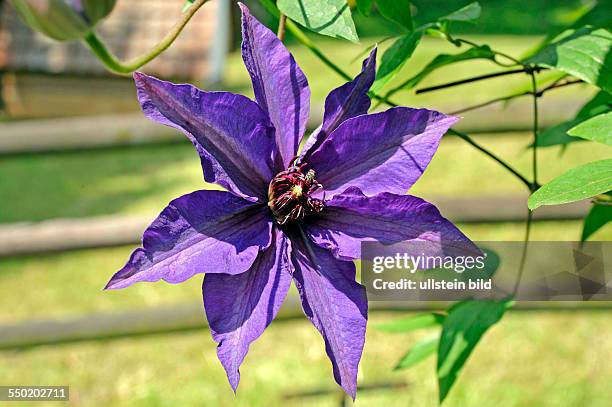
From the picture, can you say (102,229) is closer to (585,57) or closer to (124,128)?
(124,128)

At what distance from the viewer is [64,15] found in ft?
1.52

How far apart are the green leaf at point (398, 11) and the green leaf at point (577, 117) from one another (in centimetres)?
12

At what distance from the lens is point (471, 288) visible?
466mm

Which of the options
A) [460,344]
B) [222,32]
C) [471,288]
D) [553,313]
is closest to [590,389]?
[553,313]

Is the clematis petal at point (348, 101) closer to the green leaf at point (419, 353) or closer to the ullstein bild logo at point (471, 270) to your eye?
the ullstein bild logo at point (471, 270)

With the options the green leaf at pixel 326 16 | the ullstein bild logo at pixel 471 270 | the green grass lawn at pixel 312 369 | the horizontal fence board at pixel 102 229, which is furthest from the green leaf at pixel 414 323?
the horizontal fence board at pixel 102 229

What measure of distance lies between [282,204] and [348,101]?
59 mm

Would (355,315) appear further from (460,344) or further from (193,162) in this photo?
(193,162)

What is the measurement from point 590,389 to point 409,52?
1652 mm

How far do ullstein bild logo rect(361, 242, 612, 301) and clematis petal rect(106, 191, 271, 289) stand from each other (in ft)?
0.19

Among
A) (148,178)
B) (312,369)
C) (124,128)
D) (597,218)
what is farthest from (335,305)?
(148,178)

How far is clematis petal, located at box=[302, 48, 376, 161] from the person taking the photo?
368 millimetres

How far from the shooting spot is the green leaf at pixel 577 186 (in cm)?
35

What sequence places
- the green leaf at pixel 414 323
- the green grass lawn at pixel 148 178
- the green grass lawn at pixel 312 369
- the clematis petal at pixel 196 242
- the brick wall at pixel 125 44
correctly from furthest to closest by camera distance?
1. the brick wall at pixel 125 44
2. the green grass lawn at pixel 148 178
3. the green grass lawn at pixel 312 369
4. the green leaf at pixel 414 323
5. the clematis petal at pixel 196 242
